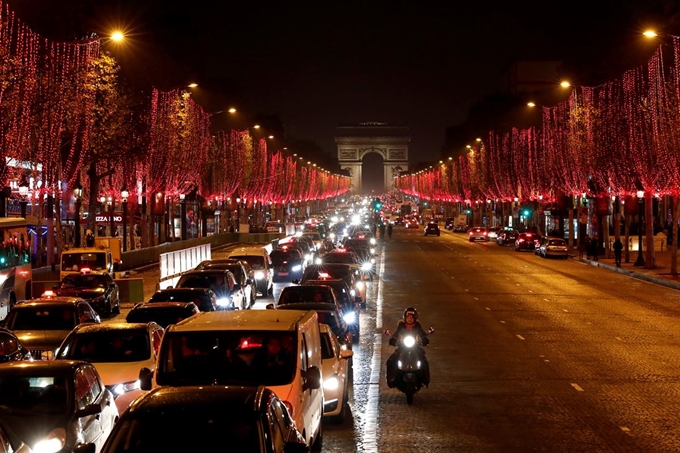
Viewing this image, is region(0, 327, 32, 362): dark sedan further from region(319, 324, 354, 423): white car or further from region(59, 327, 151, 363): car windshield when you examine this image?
region(319, 324, 354, 423): white car

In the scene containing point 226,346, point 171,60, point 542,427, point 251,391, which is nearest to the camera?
point 251,391

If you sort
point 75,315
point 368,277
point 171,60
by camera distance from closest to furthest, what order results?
point 75,315, point 368,277, point 171,60

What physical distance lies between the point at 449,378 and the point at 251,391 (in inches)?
415

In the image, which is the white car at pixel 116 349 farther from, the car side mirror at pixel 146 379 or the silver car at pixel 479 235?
the silver car at pixel 479 235

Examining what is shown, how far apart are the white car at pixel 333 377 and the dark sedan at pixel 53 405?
306cm

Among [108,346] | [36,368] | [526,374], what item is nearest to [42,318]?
[108,346]

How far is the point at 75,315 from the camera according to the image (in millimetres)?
20656

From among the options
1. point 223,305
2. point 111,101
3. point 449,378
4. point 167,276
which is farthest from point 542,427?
point 111,101

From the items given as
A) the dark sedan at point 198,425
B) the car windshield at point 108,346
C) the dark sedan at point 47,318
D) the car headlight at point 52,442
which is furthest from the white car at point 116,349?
the dark sedan at point 198,425

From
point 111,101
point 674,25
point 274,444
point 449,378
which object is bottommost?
point 449,378

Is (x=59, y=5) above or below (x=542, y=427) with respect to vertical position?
above

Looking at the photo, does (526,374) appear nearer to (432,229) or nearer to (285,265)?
(285,265)

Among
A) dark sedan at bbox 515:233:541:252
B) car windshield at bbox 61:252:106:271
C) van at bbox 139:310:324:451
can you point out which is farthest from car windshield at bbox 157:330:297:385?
dark sedan at bbox 515:233:541:252

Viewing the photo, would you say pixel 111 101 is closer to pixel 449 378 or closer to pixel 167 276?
pixel 167 276
